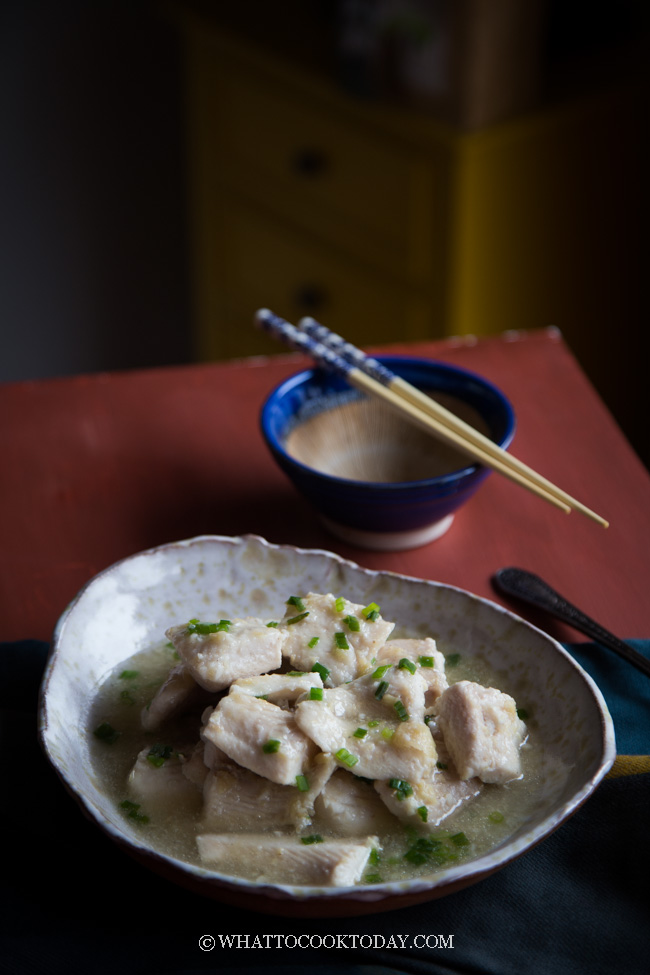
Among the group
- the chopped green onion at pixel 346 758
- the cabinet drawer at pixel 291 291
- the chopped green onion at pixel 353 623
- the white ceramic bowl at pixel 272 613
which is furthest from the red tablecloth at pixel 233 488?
the cabinet drawer at pixel 291 291

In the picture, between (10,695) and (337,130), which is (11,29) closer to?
(337,130)

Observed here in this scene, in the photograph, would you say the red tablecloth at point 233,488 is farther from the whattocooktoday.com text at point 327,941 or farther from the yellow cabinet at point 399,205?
the yellow cabinet at point 399,205

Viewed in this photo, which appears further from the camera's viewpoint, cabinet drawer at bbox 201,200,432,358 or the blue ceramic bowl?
cabinet drawer at bbox 201,200,432,358

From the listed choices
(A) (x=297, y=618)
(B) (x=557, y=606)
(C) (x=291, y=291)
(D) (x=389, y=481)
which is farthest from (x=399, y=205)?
Answer: (A) (x=297, y=618)

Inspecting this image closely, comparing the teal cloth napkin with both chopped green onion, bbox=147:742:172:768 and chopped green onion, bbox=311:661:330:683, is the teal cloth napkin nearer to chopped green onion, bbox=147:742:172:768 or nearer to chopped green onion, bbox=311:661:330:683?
chopped green onion, bbox=147:742:172:768

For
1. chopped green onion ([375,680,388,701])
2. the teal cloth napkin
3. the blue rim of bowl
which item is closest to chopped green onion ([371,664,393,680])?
chopped green onion ([375,680,388,701])

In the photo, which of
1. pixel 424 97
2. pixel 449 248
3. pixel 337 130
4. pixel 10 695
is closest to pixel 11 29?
pixel 337 130

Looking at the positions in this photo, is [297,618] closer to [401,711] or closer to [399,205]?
[401,711]
